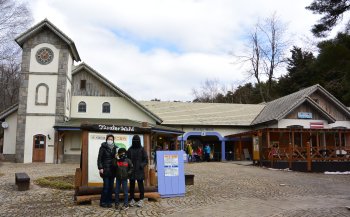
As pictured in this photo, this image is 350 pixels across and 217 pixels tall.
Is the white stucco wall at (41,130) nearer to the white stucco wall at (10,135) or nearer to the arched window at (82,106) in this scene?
the white stucco wall at (10,135)

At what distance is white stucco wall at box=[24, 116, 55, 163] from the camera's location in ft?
90.0

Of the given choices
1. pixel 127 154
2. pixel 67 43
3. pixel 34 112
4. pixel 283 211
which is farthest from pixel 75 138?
pixel 283 211

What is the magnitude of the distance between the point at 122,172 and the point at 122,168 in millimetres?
94

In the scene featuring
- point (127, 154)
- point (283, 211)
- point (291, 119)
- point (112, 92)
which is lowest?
point (283, 211)

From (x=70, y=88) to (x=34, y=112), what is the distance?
148 inches

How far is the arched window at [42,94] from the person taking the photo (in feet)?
91.3

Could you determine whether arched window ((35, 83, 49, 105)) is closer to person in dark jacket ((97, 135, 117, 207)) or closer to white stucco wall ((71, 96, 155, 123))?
white stucco wall ((71, 96, 155, 123))

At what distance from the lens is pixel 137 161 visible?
961 centimetres

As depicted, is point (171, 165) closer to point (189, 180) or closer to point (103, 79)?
point (189, 180)

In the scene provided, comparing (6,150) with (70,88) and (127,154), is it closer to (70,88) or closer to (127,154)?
(70,88)

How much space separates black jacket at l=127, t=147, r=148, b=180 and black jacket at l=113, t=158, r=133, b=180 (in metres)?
0.22

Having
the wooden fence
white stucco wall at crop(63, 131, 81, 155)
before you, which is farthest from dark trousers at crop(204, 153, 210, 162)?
white stucco wall at crop(63, 131, 81, 155)

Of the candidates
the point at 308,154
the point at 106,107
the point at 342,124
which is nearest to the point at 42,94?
the point at 106,107

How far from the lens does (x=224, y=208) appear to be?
9.33 m
